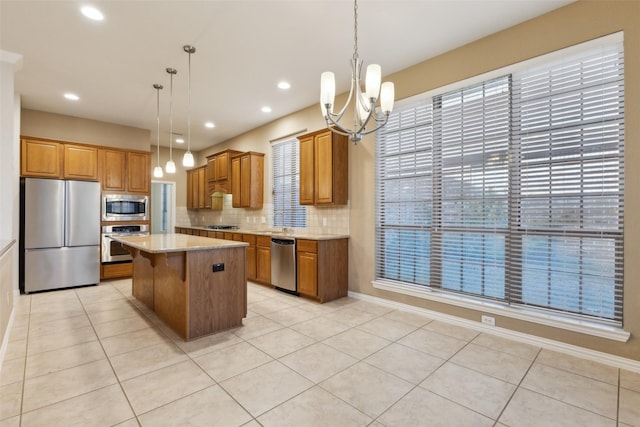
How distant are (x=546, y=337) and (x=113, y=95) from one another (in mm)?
6190

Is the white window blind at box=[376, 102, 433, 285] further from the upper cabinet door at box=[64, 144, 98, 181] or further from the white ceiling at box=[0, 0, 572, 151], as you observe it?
the upper cabinet door at box=[64, 144, 98, 181]

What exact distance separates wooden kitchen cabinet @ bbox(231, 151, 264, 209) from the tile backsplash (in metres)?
0.27

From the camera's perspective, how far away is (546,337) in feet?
8.99

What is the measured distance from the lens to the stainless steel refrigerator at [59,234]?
14.8ft

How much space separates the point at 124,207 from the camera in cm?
550

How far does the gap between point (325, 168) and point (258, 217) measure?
2431 mm

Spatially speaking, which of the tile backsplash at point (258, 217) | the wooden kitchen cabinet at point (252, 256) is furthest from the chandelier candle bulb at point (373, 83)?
the wooden kitchen cabinet at point (252, 256)

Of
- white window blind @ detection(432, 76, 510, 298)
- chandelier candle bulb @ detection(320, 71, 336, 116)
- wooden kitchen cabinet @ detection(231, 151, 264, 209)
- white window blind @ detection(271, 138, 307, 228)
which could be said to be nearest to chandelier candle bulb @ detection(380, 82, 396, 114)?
chandelier candle bulb @ detection(320, 71, 336, 116)

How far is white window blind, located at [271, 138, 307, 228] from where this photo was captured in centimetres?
539

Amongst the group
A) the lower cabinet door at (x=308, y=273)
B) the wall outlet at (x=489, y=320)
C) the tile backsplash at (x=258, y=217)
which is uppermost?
the tile backsplash at (x=258, y=217)

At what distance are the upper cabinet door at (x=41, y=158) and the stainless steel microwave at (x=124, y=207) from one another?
0.78 m

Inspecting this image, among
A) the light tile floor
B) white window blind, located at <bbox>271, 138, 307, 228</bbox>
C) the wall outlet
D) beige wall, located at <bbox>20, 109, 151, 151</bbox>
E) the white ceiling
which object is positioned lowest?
the light tile floor

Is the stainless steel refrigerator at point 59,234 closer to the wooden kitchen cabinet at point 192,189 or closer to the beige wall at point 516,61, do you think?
the wooden kitchen cabinet at point 192,189

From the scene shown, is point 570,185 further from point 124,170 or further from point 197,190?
point 197,190
